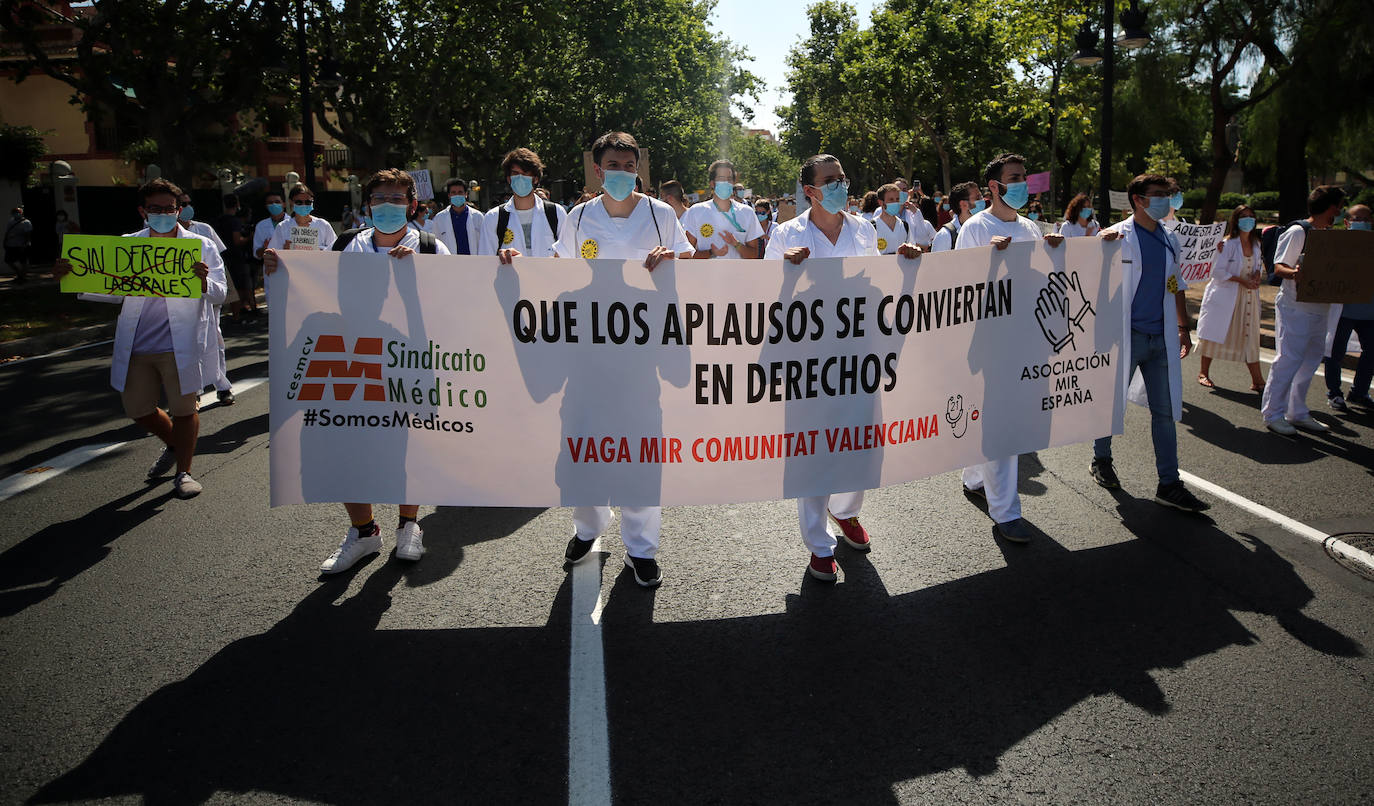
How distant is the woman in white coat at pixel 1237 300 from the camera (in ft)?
30.5

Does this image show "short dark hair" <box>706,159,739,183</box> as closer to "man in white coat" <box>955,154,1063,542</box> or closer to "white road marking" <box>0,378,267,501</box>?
"man in white coat" <box>955,154,1063,542</box>

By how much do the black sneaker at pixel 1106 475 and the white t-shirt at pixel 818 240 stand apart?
8.56ft

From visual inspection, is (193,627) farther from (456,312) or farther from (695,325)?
(695,325)

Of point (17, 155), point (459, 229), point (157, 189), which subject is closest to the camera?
point (157, 189)

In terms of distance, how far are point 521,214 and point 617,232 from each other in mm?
2671

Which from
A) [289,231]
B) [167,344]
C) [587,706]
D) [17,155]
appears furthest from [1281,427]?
[17,155]

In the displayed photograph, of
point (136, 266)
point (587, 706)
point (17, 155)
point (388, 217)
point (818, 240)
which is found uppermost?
point (17, 155)

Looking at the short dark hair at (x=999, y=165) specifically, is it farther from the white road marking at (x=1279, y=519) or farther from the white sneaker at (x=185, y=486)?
the white sneaker at (x=185, y=486)

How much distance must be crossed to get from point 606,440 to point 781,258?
1243mm

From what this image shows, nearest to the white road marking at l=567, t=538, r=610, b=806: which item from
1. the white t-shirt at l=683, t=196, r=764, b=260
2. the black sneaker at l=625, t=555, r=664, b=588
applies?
the black sneaker at l=625, t=555, r=664, b=588

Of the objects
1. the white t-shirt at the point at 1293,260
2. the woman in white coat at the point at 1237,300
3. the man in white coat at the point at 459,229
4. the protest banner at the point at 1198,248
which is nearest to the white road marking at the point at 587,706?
the man in white coat at the point at 459,229

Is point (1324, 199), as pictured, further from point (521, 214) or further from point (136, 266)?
point (136, 266)

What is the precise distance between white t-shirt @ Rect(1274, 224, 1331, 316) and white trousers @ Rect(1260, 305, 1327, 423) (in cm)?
4

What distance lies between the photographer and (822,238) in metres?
4.80
